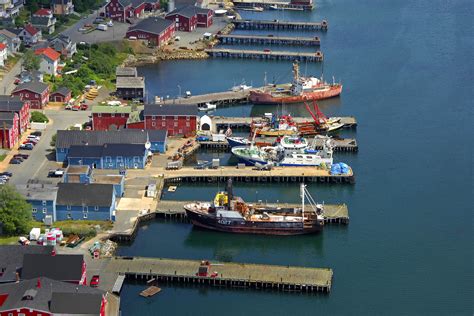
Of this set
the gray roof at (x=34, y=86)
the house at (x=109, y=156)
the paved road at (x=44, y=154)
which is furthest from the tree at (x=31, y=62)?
the house at (x=109, y=156)

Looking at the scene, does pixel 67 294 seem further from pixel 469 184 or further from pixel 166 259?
pixel 469 184

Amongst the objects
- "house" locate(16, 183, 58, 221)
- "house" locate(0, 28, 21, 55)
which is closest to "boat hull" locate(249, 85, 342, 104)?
"house" locate(0, 28, 21, 55)

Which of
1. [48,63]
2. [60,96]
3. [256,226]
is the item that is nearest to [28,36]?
[48,63]

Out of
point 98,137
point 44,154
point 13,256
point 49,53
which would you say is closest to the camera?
point 13,256

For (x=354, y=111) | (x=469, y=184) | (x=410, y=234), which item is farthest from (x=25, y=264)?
(x=354, y=111)

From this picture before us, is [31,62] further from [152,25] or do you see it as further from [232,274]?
[232,274]

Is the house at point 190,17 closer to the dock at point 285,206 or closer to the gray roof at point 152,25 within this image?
the gray roof at point 152,25
